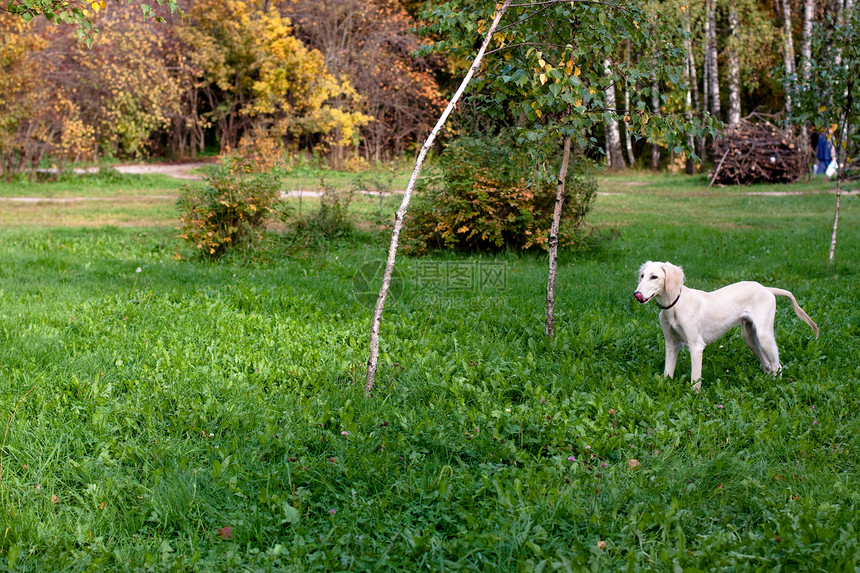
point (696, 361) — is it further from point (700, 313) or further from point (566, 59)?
point (566, 59)

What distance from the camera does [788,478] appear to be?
3846mm

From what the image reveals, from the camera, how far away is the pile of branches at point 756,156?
21.0 meters

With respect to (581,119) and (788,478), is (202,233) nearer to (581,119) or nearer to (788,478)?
(581,119)

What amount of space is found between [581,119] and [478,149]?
527 cm

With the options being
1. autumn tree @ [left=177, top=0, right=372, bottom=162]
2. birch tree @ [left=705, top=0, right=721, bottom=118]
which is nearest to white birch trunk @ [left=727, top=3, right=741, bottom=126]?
birch tree @ [left=705, top=0, right=721, bottom=118]

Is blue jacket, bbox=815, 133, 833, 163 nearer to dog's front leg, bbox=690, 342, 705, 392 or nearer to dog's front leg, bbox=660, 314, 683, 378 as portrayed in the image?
dog's front leg, bbox=660, 314, 683, 378

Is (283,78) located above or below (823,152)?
above

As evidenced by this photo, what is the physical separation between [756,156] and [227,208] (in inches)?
654

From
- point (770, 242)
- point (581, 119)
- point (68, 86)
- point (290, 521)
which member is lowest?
point (290, 521)

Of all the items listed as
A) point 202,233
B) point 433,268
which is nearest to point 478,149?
point 433,268

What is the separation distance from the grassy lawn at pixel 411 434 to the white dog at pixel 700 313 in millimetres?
220

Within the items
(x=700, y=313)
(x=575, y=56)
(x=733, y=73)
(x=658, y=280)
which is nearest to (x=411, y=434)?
(x=658, y=280)

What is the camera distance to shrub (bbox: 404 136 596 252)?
10039 mm

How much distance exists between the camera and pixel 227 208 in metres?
9.93
